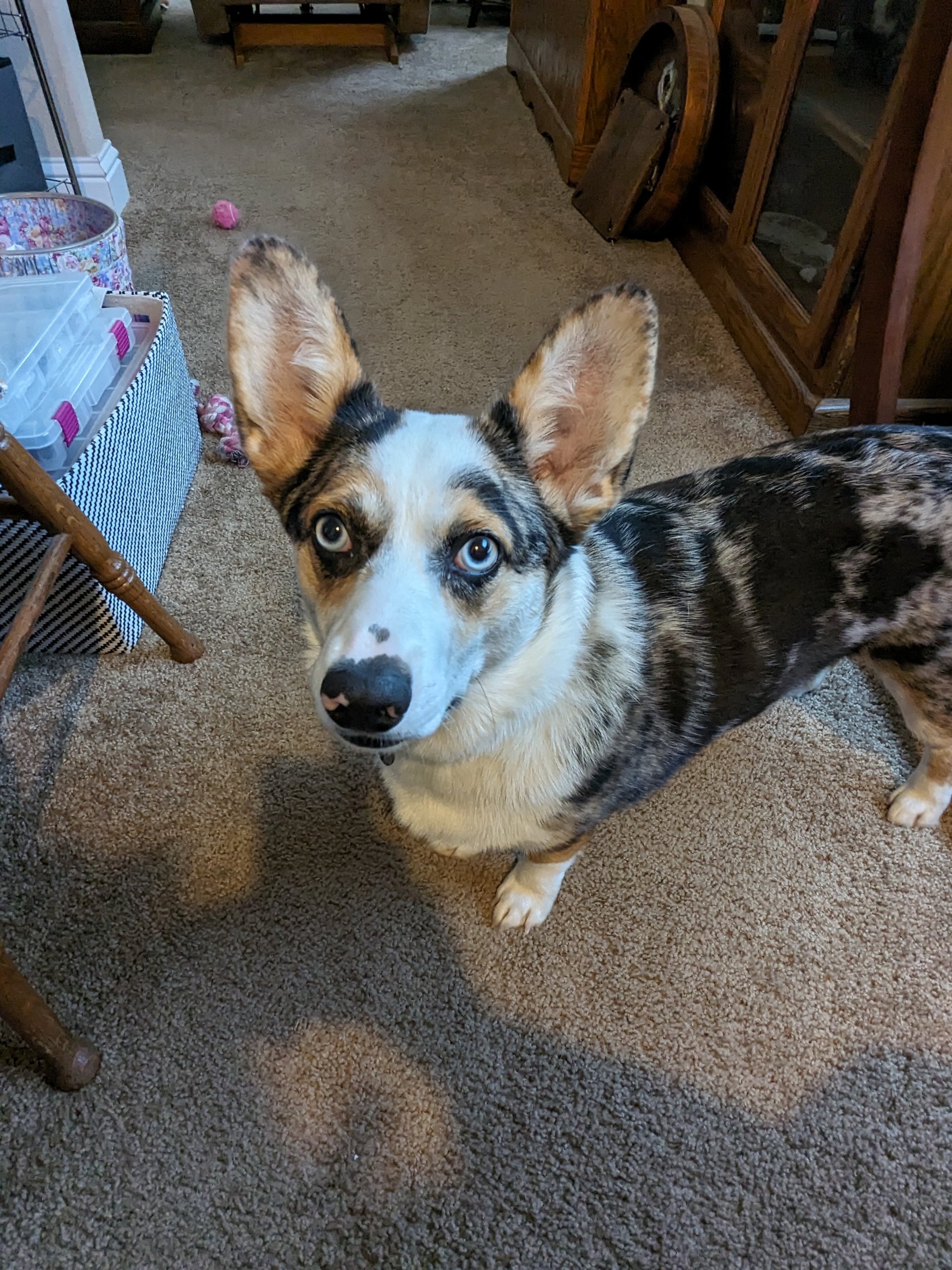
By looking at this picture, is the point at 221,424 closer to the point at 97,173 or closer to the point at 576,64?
the point at 97,173

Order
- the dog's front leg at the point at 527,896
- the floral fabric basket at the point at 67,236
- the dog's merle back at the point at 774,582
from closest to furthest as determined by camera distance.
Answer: the dog's merle back at the point at 774,582
the dog's front leg at the point at 527,896
the floral fabric basket at the point at 67,236

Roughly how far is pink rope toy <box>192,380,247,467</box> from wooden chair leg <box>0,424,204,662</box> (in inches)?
26.8

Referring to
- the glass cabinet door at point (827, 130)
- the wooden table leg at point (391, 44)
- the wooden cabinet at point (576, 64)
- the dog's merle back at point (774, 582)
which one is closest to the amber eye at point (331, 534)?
the dog's merle back at point (774, 582)

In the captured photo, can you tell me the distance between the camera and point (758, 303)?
104 inches

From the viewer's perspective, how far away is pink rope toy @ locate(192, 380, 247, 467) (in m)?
2.23

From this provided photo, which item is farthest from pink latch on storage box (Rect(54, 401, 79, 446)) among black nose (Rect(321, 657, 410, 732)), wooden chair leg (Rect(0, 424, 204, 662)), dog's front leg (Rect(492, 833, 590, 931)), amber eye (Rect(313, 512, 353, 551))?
dog's front leg (Rect(492, 833, 590, 931))

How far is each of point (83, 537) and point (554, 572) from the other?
935 millimetres

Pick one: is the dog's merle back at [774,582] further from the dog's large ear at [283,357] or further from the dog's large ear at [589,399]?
the dog's large ear at [283,357]

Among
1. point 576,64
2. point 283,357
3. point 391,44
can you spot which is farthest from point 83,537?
point 391,44

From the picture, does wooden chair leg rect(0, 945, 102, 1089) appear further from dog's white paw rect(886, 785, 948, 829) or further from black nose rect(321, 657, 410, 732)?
dog's white paw rect(886, 785, 948, 829)

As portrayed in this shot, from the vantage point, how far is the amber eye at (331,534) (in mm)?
1013

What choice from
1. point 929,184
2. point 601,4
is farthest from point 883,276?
point 601,4

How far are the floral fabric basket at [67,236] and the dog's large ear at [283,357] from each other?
A: 1.29m

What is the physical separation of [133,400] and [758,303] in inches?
81.3
